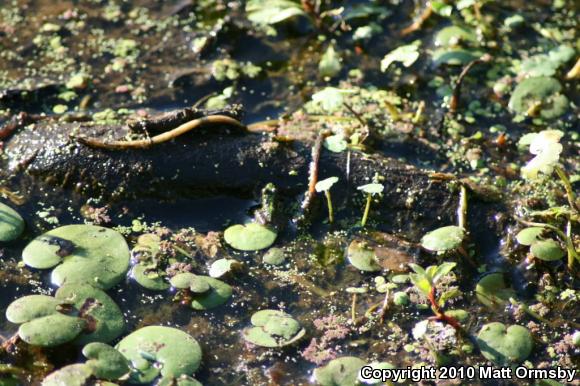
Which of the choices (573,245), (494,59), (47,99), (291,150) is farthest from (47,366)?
(494,59)

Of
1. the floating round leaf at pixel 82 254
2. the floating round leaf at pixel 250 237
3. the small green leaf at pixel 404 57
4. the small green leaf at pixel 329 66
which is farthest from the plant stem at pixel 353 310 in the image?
the small green leaf at pixel 329 66

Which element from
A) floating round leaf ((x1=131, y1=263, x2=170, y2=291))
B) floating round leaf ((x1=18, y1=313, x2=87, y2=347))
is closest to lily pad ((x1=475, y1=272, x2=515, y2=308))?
floating round leaf ((x1=131, y1=263, x2=170, y2=291))

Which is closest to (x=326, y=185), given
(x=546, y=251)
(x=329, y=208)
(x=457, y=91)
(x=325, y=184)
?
(x=325, y=184)

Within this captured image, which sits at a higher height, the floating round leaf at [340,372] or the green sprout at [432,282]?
the green sprout at [432,282]

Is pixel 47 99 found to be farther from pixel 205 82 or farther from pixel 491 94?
pixel 491 94

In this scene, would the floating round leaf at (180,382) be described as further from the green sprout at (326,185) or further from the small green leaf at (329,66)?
the small green leaf at (329,66)

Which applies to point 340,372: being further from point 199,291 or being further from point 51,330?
point 51,330
